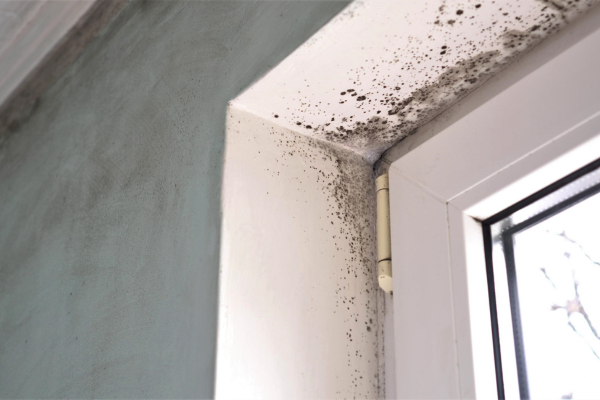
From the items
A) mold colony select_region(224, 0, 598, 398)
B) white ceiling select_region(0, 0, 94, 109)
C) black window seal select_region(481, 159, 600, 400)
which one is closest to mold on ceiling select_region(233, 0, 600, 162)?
mold colony select_region(224, 0, 598, 398)

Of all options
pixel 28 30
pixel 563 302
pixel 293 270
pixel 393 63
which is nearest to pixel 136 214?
pixel 293 270

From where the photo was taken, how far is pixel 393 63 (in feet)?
2.03

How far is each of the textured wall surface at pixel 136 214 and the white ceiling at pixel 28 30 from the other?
20 cm

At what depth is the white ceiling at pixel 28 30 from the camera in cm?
129

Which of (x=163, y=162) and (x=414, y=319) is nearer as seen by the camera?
(x=414, y=319)

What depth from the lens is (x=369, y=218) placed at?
76 centimetres

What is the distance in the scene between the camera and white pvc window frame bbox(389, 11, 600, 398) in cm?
55

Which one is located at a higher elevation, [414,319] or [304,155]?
[304,155]

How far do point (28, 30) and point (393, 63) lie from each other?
1.08 metres

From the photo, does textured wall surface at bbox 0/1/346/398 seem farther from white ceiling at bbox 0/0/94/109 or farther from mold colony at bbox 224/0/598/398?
white ceiling at bbox 0/0/94/109

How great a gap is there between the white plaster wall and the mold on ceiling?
5 centimetres

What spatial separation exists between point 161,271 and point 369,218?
10.7 inches

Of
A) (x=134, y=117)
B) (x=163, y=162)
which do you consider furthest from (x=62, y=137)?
(x=163, y=162)

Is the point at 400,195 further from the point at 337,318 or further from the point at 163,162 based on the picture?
the point at 163,162
